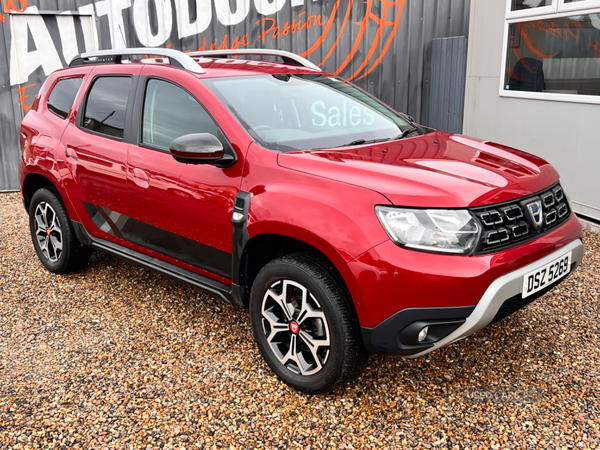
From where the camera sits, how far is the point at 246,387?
2953mm

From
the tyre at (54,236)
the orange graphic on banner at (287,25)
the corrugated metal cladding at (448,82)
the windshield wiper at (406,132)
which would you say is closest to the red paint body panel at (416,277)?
the windshield wiper at (406,132)

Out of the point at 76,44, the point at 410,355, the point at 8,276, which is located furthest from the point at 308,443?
the point at 76,44

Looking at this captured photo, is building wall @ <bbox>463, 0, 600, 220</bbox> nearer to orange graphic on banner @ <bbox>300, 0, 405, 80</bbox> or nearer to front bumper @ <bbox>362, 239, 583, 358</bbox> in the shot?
orange graphic on banner @ <bbox>300, 0, 405, 80</bbox>

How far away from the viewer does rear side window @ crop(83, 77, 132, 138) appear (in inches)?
145

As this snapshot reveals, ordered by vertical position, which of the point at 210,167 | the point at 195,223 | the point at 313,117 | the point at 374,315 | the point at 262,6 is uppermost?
the point at 262,6

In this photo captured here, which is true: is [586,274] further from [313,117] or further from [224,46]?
[224,46]

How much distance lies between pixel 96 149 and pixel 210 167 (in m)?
1.23

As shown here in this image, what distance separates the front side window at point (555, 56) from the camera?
5363 millimetres

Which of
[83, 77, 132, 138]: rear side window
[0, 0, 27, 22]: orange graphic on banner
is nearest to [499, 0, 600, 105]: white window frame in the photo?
[83, 77, 132, 138]: rear side window

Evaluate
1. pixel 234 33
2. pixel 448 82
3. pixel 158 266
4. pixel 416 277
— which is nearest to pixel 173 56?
pixel 158 266

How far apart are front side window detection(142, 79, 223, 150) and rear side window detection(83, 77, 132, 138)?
26 cm

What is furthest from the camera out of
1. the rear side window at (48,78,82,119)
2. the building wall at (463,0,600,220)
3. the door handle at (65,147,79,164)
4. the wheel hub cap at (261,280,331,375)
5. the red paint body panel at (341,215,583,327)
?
the building wall at (463,0,600,220)

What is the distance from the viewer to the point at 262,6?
805 cm

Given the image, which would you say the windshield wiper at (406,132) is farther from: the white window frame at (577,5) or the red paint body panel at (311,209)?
the white window frame at (577,5)
